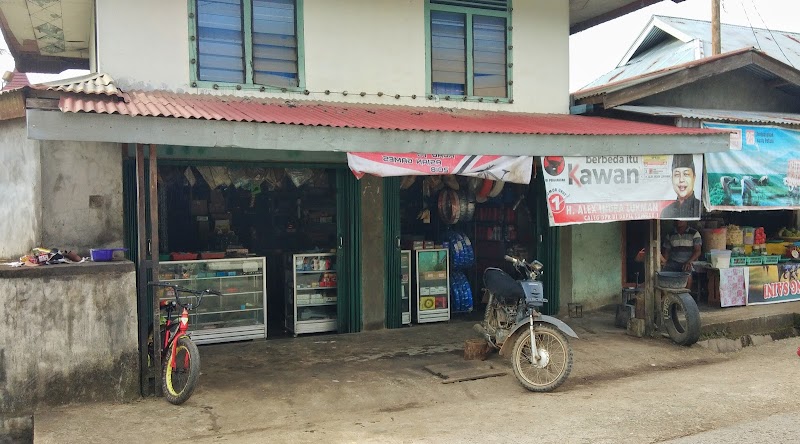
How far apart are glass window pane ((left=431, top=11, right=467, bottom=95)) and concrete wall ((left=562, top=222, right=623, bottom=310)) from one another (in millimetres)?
3165

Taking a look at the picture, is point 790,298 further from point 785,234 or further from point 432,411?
point 432,411

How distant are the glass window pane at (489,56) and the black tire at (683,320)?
4157 millimetres

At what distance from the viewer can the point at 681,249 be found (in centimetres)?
1083

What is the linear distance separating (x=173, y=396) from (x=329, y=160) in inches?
162

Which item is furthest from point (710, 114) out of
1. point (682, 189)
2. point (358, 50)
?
point (358, 50)

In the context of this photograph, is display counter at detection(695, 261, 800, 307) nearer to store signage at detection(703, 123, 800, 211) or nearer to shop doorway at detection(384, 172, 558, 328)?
store signage at detection(703, 123, 800, 211)

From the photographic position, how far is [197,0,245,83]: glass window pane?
8.53 m

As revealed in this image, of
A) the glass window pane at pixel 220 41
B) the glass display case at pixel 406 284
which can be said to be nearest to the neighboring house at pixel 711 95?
the glass display case at pixel 406 284

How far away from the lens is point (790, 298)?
11891 mm

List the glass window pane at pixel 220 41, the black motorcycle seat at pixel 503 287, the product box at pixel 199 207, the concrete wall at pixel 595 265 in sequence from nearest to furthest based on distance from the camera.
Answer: the black motorcycle seat at pixel 503 287
the glass window pane at pixel 220 41
the product box at pixel 199 207
the concrete wall at pixel 595 265

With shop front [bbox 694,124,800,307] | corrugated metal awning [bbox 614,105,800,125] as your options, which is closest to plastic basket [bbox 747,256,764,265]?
shop front [bbox 694,124,800,307]

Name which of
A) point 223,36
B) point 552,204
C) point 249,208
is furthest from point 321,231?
point 552,204

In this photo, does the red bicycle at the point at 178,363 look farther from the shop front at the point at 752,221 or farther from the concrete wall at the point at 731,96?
the concrete wall at the point at 731,96

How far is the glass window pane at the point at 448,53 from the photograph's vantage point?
9992 mm
